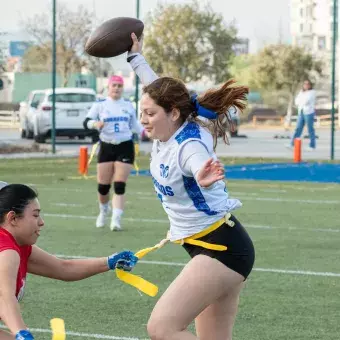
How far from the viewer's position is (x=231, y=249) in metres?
6.22

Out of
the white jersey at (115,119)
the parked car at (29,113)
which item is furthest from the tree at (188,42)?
the white jersey at (115,119)

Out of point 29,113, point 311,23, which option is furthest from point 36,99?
point 311,23

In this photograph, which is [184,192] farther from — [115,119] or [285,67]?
[285,67]

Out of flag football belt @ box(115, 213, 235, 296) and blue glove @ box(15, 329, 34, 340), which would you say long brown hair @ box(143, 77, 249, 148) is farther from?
blue glove @ box(15, 329, 34, 340)

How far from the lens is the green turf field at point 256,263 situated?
8398 millimetres

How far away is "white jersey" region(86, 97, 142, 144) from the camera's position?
551 inches

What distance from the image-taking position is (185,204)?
20.6 feet

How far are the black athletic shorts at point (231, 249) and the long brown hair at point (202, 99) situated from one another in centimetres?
56

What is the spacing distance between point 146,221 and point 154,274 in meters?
4.13

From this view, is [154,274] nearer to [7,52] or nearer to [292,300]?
[292,300]

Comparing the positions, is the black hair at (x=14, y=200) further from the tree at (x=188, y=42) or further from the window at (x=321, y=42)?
the window at (x=321, y=42)

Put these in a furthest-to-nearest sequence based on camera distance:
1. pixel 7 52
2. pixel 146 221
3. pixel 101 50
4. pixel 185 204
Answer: pixel 7 52, pixel 146 221, pixel 101 50, pixel 185 204

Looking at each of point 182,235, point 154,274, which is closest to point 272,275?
point 154,274

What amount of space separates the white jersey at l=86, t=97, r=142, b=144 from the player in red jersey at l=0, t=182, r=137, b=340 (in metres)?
7.64
